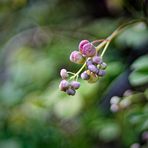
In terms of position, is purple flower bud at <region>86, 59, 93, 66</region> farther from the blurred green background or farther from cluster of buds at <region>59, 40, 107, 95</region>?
the blurred green background

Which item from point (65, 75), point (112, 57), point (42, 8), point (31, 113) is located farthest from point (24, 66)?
point (65, 75)

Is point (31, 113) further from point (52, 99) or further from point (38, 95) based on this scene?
point (52, 99)

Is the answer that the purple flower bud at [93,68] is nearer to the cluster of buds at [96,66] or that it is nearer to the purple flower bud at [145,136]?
the cluster of buds at [96,66]

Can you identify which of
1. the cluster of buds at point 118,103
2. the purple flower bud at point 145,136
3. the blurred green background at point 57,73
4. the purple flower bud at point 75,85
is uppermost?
the blurred green background at point 57,73

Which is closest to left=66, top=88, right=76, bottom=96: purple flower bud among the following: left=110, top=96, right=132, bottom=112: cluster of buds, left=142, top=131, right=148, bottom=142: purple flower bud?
left=110, top=96, right=132, bottom=112: cluster of buds

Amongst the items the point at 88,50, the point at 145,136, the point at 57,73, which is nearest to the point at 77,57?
the point at 88,50

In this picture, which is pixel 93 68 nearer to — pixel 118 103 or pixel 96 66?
pixel 96 66

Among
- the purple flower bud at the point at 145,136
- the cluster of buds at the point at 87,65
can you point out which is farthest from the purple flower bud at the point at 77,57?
the purple flower bud at the point at 145,136

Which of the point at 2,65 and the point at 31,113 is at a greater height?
the point at 2,65

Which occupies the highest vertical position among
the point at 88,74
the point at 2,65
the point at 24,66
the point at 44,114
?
the point at 2,65
